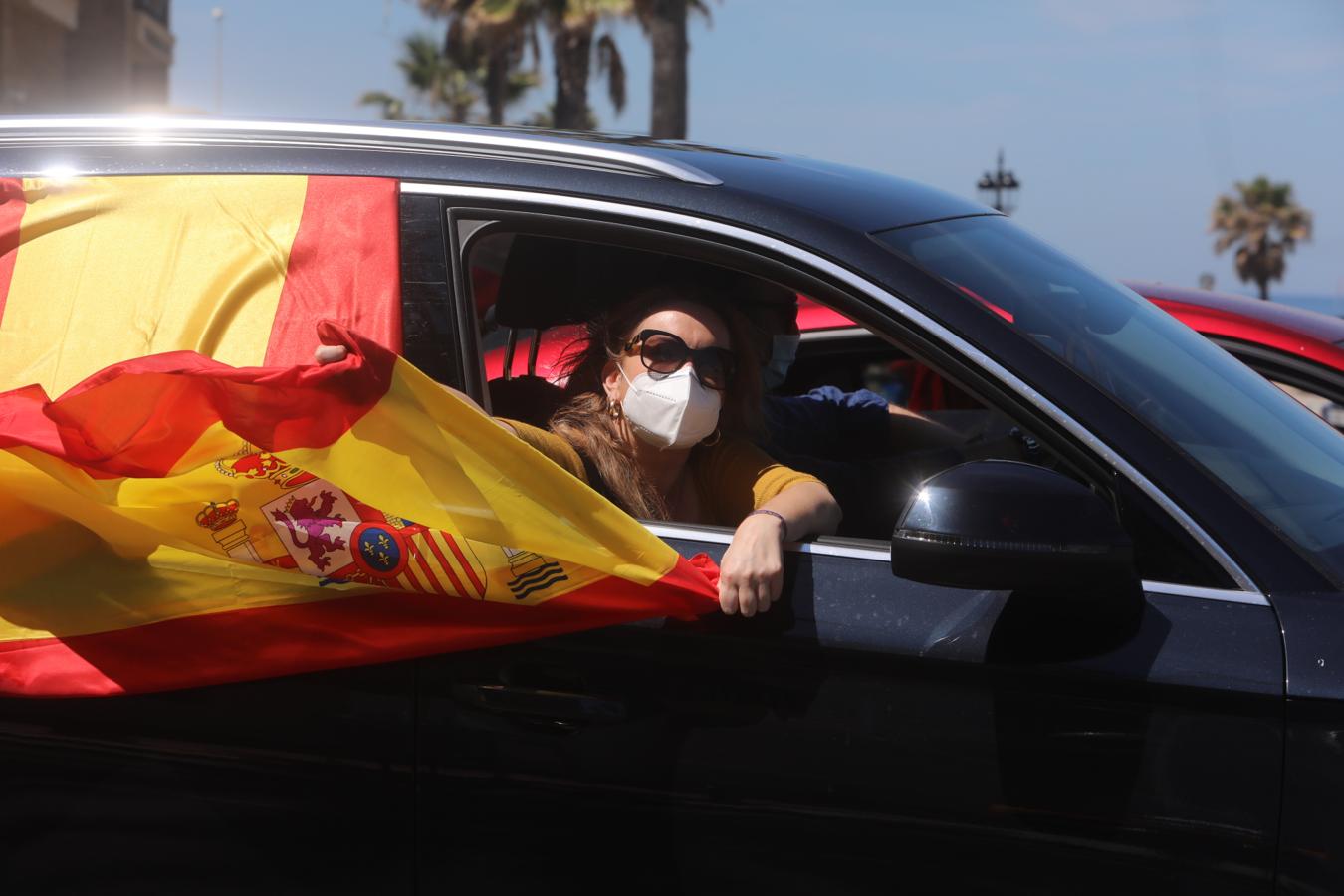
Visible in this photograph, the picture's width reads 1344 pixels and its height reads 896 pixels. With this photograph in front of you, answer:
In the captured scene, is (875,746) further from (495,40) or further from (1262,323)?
(495,40)

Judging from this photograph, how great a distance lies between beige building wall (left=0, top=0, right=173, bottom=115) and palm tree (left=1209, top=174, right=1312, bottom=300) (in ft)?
118

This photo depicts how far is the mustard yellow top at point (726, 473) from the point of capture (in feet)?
8.41

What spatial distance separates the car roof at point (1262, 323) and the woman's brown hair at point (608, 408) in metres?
1.86

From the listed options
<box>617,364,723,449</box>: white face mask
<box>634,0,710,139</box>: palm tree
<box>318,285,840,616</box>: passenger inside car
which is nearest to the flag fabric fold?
<box>318,285,840,616</box>: passenger inside car

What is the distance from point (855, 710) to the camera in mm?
2102

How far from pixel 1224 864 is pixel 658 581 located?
33.6 inches

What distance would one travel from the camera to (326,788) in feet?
7.18

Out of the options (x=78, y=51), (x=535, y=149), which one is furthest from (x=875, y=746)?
(x=78, y=51)

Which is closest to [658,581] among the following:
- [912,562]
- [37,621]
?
[912,562]

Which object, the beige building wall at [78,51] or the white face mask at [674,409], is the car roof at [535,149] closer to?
the white face mask at [674,409]

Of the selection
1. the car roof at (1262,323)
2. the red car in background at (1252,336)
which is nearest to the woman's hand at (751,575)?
the red car in background at (1252,336)

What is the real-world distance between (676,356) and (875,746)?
831mm

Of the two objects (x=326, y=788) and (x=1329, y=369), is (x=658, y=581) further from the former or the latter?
(x=1329, y=369)

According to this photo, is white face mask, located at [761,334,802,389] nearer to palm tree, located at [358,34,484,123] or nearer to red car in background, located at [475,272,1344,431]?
red car in background, located at [475,272,1344,431]
